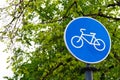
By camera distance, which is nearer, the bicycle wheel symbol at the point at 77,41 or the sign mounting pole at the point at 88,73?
the sign mounting pole at the point at 88,73

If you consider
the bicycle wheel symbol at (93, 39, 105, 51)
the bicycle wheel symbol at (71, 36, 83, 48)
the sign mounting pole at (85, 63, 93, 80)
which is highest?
the bicycle wheel symbol at (71, 36, 83, 48)

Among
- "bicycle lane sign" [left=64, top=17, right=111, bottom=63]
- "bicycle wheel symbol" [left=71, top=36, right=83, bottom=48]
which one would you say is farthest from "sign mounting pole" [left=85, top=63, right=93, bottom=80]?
"bicycle wheel symbol" [left=71, top=36, right=83, bottom=48]

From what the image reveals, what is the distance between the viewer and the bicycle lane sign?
13.9ft

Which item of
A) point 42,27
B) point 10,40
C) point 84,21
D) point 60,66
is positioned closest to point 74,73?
point 60,66

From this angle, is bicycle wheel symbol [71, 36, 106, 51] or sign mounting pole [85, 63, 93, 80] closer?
sign mounting pole [85, 63, 93, 80]

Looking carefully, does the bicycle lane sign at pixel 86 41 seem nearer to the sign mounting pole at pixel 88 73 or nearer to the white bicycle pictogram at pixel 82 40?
the white bicycle pictogram at pixel 82 40

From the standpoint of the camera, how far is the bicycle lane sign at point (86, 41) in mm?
4242

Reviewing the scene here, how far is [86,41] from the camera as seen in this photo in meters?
4.25

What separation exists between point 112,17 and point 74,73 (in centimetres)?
203

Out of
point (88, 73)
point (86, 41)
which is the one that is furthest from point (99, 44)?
point (88, 73)

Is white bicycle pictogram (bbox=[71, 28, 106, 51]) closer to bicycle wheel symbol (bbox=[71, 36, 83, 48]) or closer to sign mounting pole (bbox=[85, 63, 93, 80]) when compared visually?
bicycle wheel symbol (bbox=[71, 36, 83, 48])

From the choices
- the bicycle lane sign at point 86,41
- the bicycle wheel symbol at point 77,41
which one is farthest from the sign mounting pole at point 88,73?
the bicycle wheel symbol at point 77,41

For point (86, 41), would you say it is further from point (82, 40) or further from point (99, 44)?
point (99, 44)

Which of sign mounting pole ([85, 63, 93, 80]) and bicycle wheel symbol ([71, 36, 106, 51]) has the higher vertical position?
bicycle wheel symbol ([71, 36, 106, 51])
